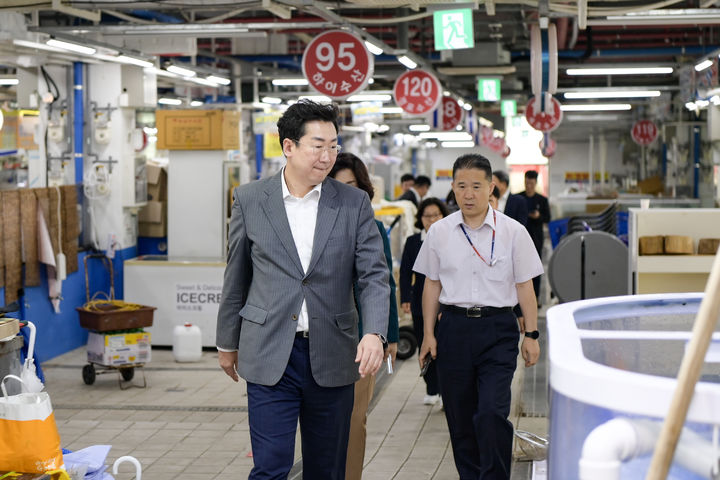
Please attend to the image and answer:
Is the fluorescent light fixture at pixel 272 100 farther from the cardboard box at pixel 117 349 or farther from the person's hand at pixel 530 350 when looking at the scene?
the person's hand at pixel 530 350

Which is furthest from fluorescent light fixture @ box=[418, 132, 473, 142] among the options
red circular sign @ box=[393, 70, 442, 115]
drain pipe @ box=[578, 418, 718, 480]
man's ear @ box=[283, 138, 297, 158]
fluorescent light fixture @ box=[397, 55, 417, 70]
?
drain pipe @ box=[578, 418, 718, 480]

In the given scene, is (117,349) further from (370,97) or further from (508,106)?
(508,106)

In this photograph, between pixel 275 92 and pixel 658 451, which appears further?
pixel 275 92

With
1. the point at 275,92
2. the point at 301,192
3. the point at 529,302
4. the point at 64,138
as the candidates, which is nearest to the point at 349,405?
the point at 301,192

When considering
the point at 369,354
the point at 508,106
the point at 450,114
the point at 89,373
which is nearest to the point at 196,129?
the point at 89,373

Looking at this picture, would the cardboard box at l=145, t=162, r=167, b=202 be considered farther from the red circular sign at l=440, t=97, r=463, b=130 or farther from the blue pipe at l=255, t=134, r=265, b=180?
the red circular sign at l=440, t=97, r=463, b=130

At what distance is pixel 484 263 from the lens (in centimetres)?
487

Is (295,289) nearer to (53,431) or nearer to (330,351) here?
(330,351)

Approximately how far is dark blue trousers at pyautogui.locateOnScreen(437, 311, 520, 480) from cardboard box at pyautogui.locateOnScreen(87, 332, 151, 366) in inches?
182

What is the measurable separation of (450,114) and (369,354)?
53.2 feet

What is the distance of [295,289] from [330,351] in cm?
26

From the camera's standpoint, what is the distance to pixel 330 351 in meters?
3.74

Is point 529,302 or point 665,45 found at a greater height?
point 665,45

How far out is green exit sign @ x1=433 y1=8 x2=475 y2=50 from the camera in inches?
347
